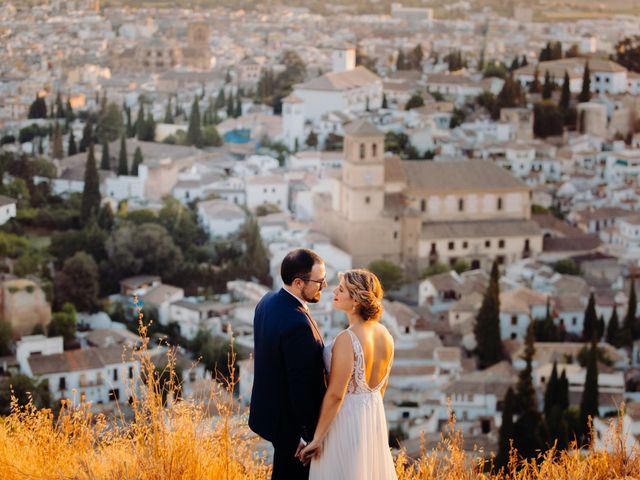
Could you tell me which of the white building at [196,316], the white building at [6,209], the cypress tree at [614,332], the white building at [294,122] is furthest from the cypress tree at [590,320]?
the white building at [294,122]

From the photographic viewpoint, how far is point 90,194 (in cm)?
2202

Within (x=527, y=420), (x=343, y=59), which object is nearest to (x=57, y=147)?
(x=343, y=59)

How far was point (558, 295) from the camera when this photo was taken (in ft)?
61.2

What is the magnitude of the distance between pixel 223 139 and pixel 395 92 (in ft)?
19.5

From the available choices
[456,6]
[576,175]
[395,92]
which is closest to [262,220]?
[576,175]

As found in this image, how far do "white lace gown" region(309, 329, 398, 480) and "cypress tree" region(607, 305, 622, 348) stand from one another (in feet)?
47.9

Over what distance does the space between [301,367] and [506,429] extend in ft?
31.8

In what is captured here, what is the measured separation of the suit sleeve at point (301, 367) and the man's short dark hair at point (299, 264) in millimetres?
127

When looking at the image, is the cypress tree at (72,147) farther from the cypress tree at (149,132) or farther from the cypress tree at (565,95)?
the cypress tree at (565,95)

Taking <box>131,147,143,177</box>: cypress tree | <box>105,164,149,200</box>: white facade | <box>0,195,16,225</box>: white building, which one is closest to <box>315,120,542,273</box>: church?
<box>105,164,149,200</box>: white facade

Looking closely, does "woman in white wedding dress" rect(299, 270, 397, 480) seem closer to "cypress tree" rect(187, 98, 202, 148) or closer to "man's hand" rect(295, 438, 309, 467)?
"man's hand" rect(295, 438, 309, 467)

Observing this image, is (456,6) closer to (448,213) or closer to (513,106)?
(513,106)

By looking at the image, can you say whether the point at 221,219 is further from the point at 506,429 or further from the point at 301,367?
the point at 301,367

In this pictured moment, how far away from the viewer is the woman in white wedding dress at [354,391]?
3.13 m
